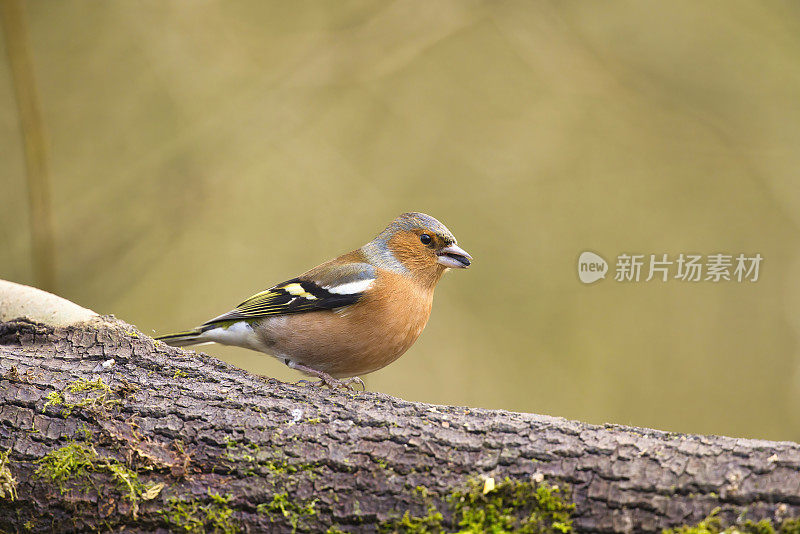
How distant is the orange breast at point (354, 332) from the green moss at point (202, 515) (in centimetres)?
146

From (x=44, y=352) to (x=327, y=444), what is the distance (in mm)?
1684

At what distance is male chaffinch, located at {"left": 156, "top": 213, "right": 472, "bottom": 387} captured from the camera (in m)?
4.21

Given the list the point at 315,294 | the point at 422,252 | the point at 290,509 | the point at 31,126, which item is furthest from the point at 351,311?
the point at 31,126

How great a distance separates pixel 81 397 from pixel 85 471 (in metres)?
0.39

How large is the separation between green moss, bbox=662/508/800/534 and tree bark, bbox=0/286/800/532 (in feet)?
0.11

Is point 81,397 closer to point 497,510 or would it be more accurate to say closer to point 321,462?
point 321,462

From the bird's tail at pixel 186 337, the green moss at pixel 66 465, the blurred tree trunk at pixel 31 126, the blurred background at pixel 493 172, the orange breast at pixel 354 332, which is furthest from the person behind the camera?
the blurred background at pixel 493 172

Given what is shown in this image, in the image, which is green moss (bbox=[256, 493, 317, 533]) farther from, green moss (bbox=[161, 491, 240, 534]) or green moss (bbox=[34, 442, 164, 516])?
green moss (bbox=[34, 442, 164, 516])

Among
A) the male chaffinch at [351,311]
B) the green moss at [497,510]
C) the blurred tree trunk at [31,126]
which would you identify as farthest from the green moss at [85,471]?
the blurred tree trunk at [31,126]

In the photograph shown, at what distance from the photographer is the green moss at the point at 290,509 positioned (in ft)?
9.20

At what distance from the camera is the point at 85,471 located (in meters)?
2.94

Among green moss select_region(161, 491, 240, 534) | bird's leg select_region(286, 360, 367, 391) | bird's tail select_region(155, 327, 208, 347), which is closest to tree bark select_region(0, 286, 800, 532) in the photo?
green moss select_region(161, 491, 240, 534)

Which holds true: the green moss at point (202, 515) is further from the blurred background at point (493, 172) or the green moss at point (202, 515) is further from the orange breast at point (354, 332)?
the blurred background at point (493, 172)

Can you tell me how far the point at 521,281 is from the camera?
7.45 metres
